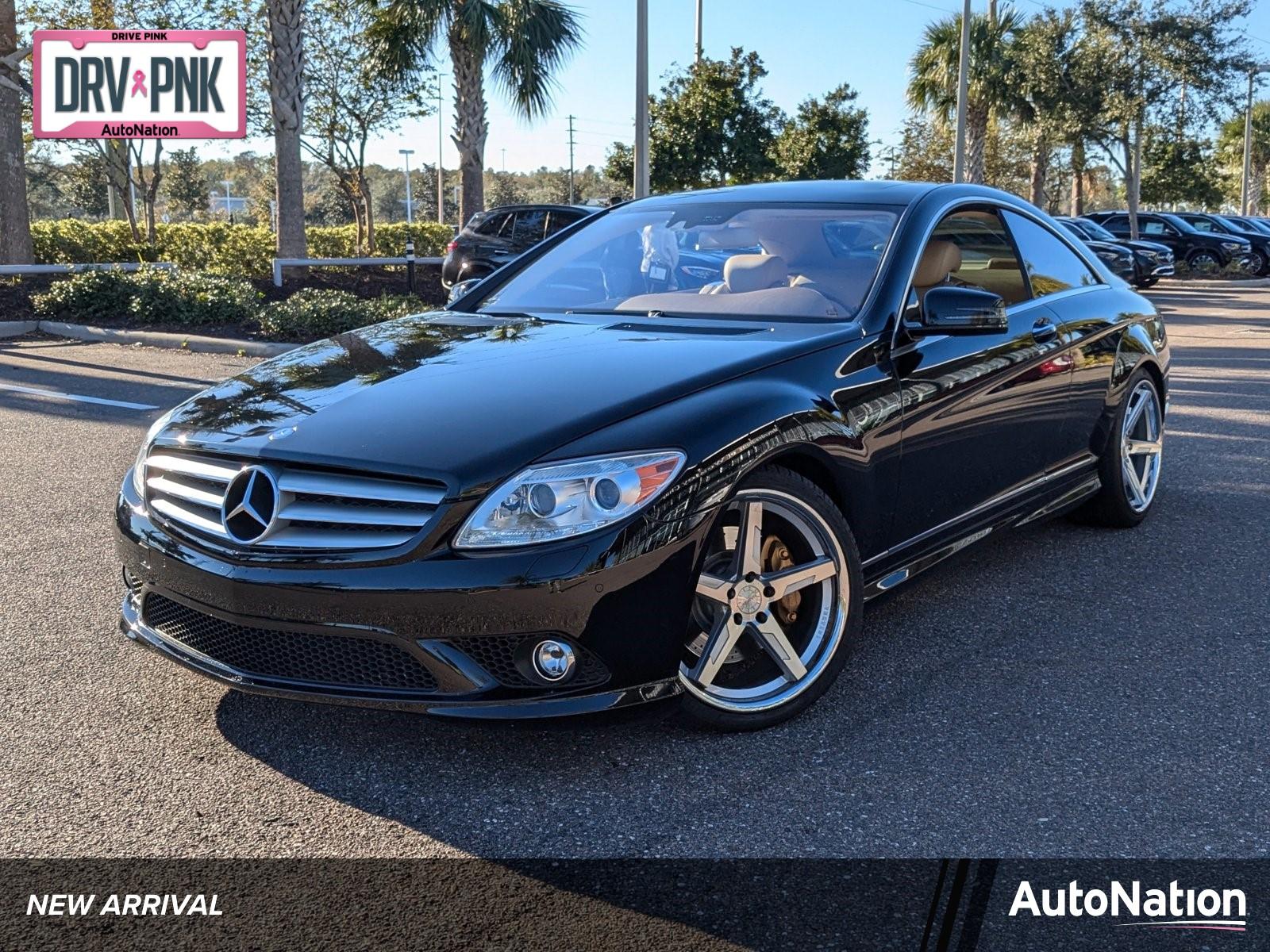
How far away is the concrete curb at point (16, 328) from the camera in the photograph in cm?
1390

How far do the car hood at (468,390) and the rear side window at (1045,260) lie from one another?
1498 mm

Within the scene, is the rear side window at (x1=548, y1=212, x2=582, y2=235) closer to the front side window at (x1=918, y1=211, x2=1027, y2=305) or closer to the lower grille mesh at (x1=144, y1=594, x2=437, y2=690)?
the front side window at (x1=918, y1=211, x2=1027, y2=305)

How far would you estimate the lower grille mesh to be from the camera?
3018mm

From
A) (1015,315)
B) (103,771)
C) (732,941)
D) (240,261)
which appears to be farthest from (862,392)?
(240,261)

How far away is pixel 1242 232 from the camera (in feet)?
105

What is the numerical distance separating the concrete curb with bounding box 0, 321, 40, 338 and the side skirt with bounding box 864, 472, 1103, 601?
12204 millimetres

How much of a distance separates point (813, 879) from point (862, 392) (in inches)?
61.0

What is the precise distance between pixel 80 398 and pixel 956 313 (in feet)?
24.0

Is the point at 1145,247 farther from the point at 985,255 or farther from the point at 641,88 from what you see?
the point at 985,255

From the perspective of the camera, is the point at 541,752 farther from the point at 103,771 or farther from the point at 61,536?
the point at 61,536

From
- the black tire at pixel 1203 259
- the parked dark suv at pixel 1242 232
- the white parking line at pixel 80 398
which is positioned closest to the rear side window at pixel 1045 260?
the white parking line at pixel 80 398

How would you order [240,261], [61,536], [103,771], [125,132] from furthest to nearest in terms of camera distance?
[240,261] < [125,132] < [61,536] < [103,771]

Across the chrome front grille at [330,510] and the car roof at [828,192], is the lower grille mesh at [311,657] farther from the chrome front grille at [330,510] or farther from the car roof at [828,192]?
the car roof at [828,192]

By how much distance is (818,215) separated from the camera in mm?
4492
